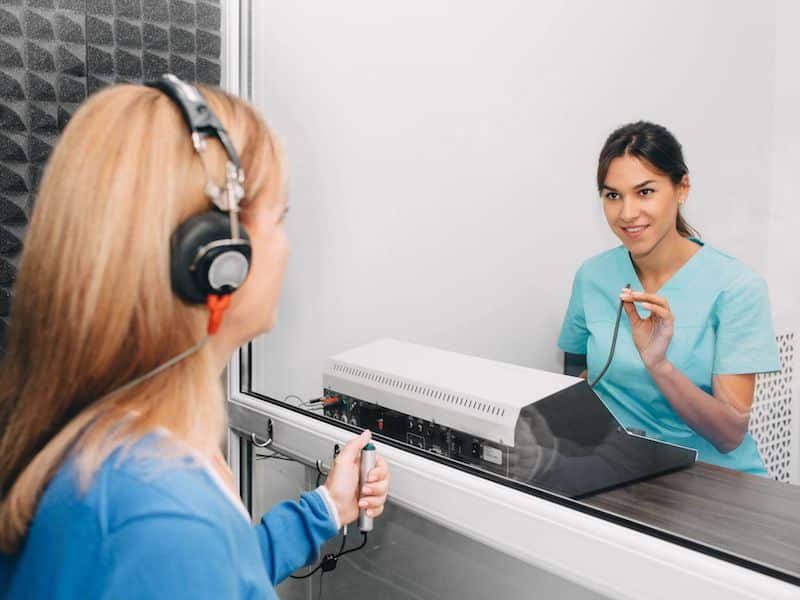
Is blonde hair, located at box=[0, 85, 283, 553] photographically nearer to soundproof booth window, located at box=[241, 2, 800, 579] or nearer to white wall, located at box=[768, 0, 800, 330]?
soundproof booth window, located at box=[241, 2, 800, 579]

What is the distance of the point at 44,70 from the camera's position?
1.44 m

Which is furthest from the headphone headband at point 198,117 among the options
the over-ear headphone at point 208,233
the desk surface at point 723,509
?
the desk surface at point 723,509

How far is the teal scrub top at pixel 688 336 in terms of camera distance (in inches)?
43.4

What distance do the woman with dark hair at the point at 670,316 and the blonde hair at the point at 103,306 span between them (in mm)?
790

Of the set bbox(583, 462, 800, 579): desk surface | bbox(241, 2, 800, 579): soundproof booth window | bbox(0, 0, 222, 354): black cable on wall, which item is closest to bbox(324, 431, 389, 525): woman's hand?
bbox(241, 2, 800, 579): soundproof booth window

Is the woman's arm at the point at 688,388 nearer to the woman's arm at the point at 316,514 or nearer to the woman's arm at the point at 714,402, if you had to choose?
the woman's arm at the point at 714,402

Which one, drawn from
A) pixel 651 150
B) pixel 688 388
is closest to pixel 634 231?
pixel 651 150

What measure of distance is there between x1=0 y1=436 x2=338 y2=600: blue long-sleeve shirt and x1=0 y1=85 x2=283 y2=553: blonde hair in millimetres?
31

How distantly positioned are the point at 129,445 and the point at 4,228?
1031mm

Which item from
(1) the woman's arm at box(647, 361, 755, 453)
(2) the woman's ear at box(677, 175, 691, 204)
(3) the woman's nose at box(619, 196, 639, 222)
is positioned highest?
(2) the woman's ear at box(677, 175, 691, 204)

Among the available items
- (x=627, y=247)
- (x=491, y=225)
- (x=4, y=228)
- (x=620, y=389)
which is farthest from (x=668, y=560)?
(x=4, y=228)

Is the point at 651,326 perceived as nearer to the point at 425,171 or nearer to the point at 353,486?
the point at 353,486

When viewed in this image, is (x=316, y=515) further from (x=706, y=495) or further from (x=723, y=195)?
(x=723, y=195)

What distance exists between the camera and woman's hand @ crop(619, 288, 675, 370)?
119cm
